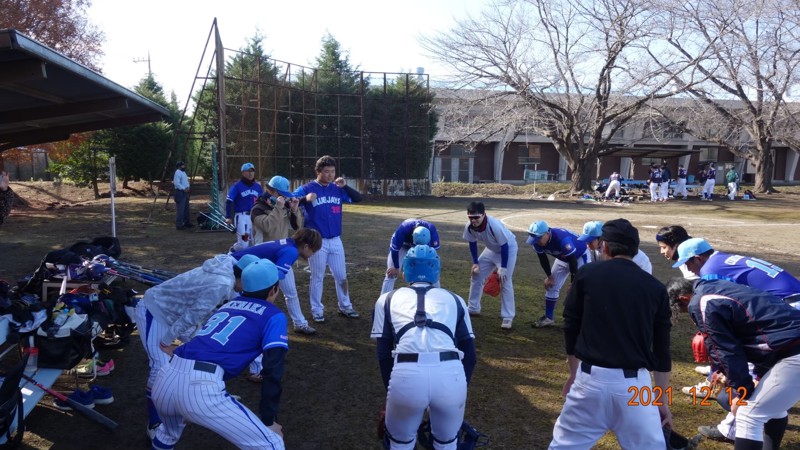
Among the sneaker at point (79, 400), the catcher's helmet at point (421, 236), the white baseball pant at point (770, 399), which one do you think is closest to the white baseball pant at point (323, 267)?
the catcher's helmet at point (421, 236)

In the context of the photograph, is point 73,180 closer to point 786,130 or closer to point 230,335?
point 230,335

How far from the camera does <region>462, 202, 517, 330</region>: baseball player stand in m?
6.87

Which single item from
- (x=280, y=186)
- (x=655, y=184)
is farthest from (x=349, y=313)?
(x=655, y=184)

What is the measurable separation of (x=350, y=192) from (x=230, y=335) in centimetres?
448

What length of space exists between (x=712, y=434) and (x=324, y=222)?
487 centimetres

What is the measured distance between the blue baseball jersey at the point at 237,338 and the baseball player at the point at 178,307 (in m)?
0.81

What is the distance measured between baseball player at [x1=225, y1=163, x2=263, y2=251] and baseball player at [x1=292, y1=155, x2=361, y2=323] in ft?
10.8

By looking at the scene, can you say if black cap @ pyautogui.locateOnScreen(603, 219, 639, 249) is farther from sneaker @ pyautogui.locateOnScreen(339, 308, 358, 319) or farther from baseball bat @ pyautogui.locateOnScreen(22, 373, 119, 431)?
sneaker @ pyautogui.locateOnScreen(339, 308, 358, 319)

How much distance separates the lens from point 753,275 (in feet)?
12.6

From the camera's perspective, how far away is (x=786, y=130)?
30656 mm

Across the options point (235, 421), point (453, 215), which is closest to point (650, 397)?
point (235, 421)

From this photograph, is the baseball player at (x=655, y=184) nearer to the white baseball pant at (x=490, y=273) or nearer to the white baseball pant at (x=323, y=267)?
the white baseball pant at (x=490, y=273)

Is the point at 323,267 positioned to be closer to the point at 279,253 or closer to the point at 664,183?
the point at 279,253

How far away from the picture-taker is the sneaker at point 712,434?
441 cm
